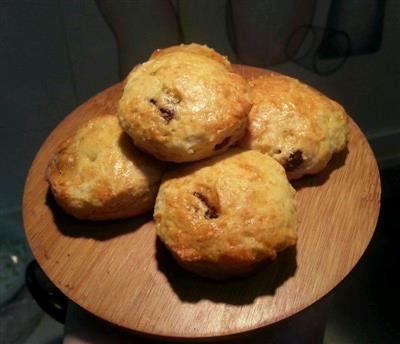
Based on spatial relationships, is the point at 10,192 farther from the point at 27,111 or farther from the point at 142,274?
the point at 142,274

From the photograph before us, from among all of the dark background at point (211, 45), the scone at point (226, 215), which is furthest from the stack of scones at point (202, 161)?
the dark background at point (211, 45)

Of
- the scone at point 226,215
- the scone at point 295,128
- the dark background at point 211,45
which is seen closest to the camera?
the scone at point 226,215

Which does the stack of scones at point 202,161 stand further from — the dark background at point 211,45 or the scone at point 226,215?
the dark background at point 211,45

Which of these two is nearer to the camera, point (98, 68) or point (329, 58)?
point (98, 68)

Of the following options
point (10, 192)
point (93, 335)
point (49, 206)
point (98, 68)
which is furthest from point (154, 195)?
point (10, 192)

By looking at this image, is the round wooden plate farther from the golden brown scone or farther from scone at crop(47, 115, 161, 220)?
the golden brown scone

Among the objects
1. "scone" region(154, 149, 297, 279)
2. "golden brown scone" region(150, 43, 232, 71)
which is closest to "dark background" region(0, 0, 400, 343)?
"golden brown scone" region(150, 43, 232, 71)
